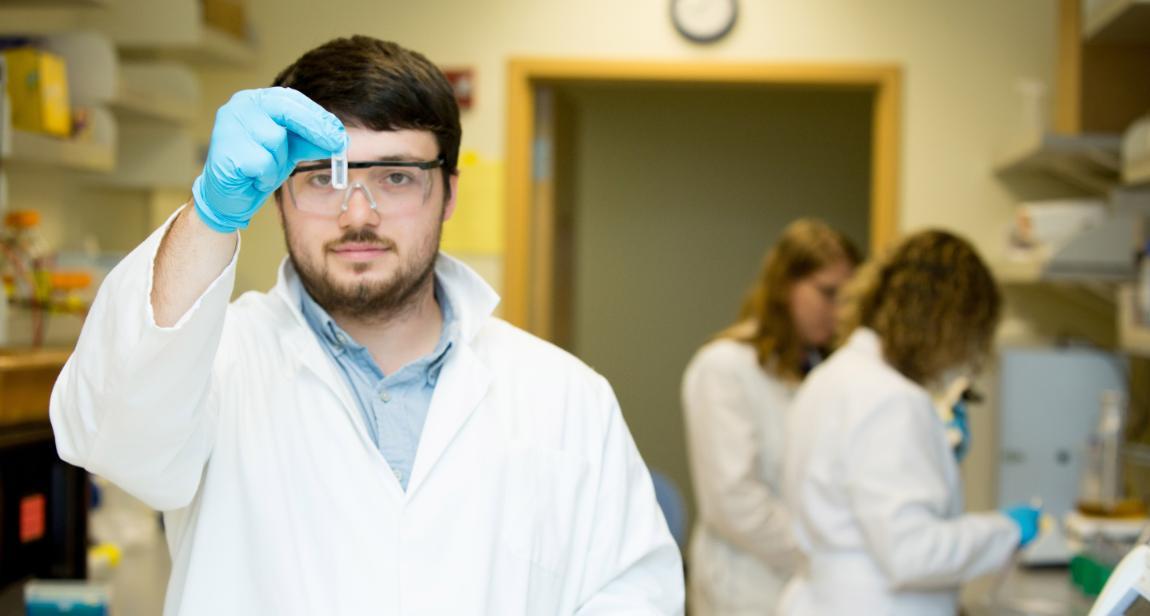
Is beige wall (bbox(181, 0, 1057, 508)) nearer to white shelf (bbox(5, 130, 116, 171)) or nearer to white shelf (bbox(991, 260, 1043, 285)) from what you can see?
white shelf (bbox(991, 260, 1043, 285))

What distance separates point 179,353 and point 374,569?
33cm

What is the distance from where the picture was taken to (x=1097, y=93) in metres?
2.89

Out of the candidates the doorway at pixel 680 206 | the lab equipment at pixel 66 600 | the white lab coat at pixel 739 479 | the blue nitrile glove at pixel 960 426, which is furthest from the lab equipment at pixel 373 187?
the doorway at pixel 680 206

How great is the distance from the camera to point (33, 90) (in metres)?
2.18

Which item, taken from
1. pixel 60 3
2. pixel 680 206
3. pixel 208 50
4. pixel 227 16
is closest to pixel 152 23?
pixel 208 50

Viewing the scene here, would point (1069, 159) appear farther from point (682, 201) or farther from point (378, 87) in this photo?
point (682, 201)

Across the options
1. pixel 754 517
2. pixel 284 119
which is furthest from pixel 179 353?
pixel 754 517

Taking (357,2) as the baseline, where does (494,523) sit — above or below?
below

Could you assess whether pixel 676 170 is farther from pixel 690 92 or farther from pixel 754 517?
pixel 754 517

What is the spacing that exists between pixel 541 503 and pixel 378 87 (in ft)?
1.67

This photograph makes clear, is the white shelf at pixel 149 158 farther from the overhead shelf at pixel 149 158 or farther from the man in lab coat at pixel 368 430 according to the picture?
the man in lab coat at pixel 368 430

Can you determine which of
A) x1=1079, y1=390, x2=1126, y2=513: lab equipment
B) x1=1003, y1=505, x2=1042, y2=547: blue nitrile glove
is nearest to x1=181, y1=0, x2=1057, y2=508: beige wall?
x1=1079, y1=390, x2=1126, y2=513: lab equipment

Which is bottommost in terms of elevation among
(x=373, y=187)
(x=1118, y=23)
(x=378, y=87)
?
(x=373, y=187)

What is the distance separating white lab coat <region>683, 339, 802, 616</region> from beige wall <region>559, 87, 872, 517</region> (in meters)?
2.58
